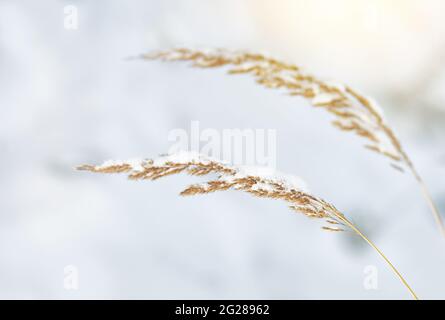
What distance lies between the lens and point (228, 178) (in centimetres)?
102

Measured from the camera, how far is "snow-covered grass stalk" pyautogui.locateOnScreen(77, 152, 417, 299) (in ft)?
3.20

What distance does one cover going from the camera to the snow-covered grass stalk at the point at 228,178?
0.98 meters

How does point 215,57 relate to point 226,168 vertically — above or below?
above

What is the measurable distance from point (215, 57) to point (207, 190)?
0.30 metres
